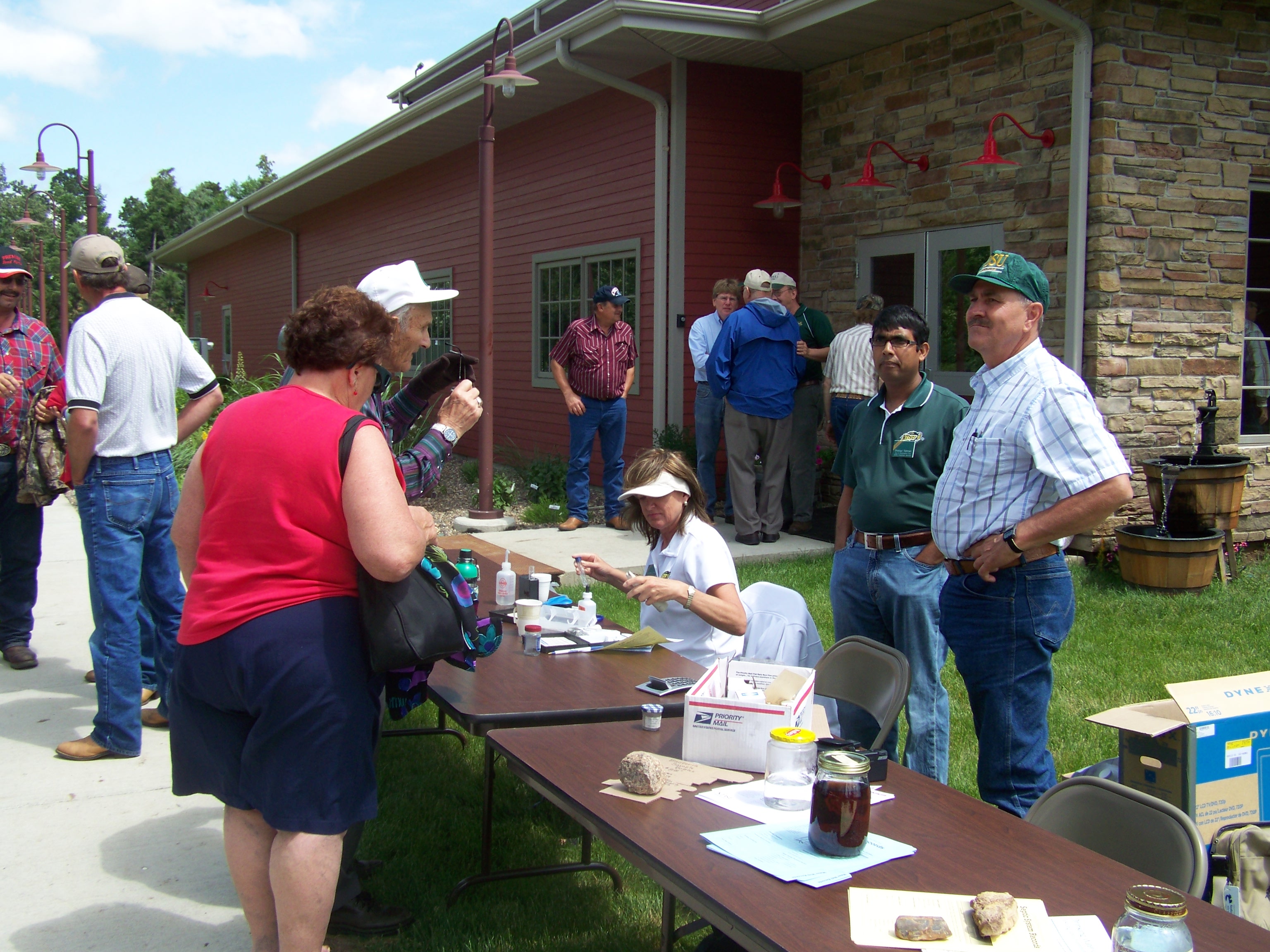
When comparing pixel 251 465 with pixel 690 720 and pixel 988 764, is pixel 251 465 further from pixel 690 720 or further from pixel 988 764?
pixel 988 764

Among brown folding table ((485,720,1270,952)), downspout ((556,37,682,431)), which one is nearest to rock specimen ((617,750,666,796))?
brown folding table ((485,720,1270,952))

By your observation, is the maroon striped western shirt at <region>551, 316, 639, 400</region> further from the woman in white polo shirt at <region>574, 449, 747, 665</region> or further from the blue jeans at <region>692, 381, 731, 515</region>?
the woman in white polo shirt at <region>574, 449, 747, 665</region>

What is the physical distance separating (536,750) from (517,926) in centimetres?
85

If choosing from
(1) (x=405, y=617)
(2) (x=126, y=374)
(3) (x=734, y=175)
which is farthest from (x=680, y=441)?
(1) (x=405, y=617)

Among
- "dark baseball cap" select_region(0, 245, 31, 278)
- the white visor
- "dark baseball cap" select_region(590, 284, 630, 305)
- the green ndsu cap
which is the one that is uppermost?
"dark baseball cap" select_region(590, 284, 630, 305)

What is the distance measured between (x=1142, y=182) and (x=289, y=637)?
674 centimetres

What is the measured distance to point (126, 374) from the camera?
14.6 ft

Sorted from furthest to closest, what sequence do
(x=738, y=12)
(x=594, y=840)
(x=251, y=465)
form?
1. (x=738, y=12)
2. (x=594, y=840)
3. (x=251, y=465)

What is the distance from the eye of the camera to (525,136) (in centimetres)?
1238

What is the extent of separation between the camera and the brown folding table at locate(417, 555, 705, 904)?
2951 mm

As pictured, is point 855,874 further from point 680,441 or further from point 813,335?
point 680,441

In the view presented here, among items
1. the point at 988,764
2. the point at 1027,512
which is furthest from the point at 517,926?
the point at 1027,512

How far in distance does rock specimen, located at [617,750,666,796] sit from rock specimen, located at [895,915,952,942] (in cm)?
69

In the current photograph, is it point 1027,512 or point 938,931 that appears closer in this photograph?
point 938,931
